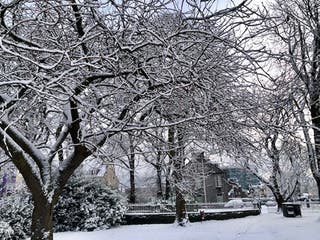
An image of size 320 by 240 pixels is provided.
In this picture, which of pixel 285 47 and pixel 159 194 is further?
pixel 159 194

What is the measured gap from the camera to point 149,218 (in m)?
18.2

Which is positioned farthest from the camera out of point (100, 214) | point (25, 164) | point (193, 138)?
point (100, 214)

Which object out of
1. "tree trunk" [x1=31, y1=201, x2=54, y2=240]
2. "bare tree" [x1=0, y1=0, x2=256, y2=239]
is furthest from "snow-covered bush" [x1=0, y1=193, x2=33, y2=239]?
"bare tree" [x1=0, y1=0, x2=256, y2=239]

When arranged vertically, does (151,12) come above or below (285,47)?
below

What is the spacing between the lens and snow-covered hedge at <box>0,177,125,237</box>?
1471cm

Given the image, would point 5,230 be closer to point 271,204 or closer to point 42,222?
point 42,222

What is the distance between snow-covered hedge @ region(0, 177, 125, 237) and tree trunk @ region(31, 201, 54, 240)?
27.3 ft

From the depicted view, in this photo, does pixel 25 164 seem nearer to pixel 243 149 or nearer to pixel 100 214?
pixel 243 149

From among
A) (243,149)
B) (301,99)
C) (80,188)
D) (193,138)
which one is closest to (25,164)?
(193,138)

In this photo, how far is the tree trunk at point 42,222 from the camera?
6.25m

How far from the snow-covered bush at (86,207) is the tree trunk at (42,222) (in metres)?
9.36

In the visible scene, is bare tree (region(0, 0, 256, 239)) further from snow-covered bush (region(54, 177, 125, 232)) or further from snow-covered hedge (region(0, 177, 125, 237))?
snow-covered bush (region(54, 177, 125, 232))

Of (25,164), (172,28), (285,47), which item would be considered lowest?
(25,164)

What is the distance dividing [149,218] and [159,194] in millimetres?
6441
